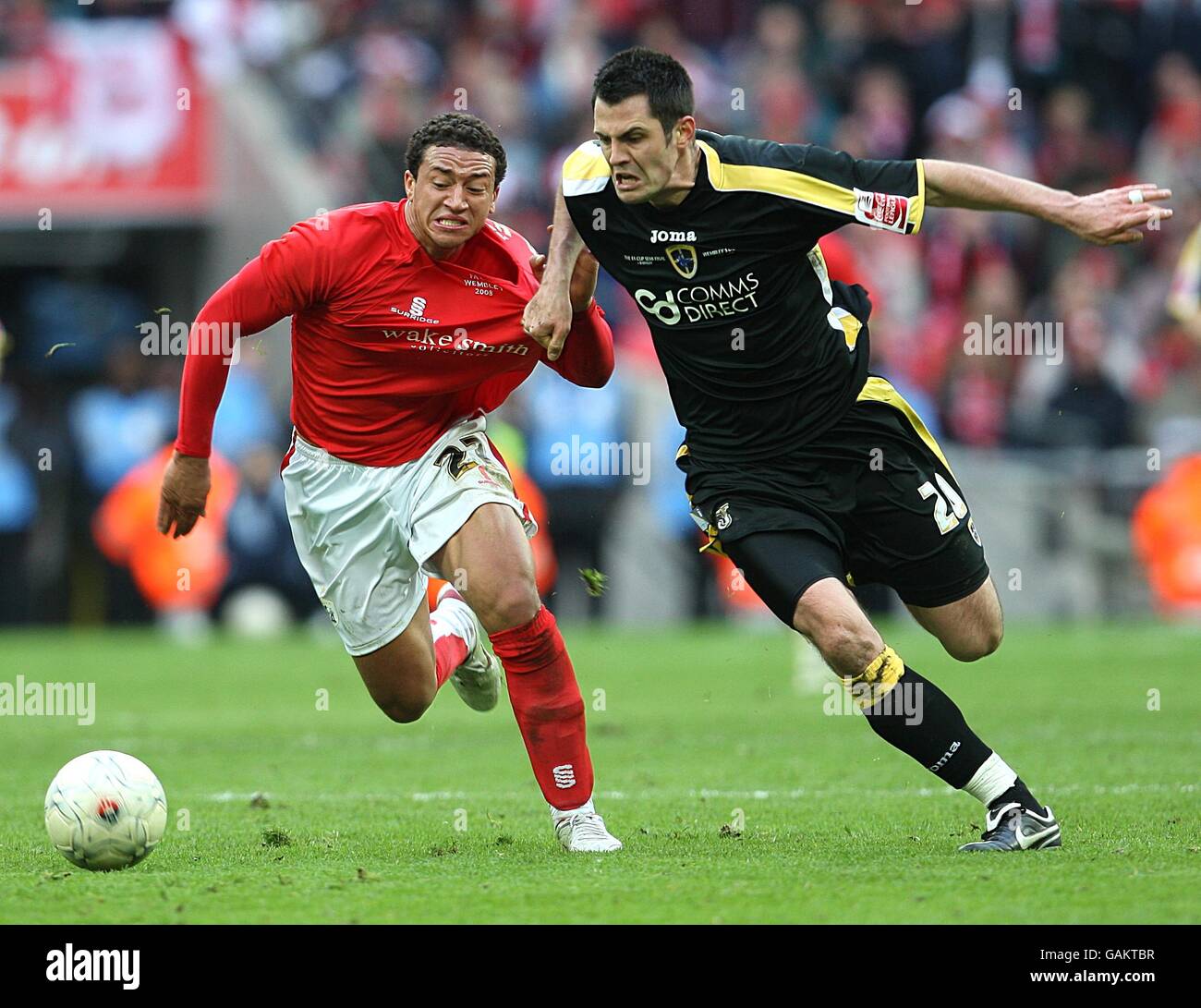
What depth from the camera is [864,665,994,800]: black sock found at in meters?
6.19

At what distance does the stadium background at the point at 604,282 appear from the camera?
690 inches

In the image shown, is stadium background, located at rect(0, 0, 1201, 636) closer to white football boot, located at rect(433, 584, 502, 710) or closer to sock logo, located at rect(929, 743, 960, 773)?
white football boot, located at rect(433, 584, 502, 710)

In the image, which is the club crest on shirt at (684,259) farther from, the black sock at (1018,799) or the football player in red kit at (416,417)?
the black sock at (1018,799)

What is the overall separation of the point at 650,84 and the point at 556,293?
2.54ft

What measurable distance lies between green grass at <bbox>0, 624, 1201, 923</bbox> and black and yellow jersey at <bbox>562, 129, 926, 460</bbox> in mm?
1456

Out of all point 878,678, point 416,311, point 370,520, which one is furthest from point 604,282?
point 878,678

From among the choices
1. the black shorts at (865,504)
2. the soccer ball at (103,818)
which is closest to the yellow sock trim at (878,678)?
the black shorts at (865,504)

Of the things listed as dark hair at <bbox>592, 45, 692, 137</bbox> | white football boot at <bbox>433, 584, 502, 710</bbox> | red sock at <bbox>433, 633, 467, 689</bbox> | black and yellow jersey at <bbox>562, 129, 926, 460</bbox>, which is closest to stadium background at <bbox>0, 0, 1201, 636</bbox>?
white football boot at <bbox>433, 584, 502, 710</bbox>

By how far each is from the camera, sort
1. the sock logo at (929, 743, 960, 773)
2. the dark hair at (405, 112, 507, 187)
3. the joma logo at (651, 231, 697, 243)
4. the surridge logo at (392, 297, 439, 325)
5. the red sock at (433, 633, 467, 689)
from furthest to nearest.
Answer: the red sock at (433, 633, 467, 689)
the surridge logo at (392, 297, 439, 325)
the dark hair at (405, 112, 507, 187)
the joma logo at (651, 231, 697, 243)
the sock logo at (929, 743, 960, 773)

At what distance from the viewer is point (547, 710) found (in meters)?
6.50

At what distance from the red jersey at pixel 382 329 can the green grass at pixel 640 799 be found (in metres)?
1.47

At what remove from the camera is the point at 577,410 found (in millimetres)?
17453

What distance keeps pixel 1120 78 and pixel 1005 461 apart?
5.00 meters

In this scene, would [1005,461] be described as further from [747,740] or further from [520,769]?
[520,769]
